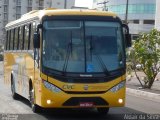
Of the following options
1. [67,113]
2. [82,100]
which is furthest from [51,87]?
[67,113]

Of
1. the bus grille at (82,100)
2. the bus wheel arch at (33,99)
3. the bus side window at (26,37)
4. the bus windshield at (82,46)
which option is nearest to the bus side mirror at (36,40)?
the bus windshield at (82,46)

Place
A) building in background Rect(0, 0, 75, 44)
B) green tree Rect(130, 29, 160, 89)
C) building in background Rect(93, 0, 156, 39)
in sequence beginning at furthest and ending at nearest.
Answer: building in background Rect(0, 0, 75, 44) < building in background Rect(93, 0, 156, 39) < green tree Rect(130, 29, 160, 89)

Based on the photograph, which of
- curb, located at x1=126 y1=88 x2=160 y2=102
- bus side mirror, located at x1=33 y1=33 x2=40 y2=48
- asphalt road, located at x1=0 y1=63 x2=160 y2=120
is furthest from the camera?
curb, located at x1=126 y1=88 x2=160 y2=102

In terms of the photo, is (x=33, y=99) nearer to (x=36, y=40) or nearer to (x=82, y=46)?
(x=36, y=40)

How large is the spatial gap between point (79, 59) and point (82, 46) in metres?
0.37

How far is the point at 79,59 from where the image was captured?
13.1 metres

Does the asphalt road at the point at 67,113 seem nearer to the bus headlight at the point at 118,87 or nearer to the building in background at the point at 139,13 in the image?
the bus headlight at the point at 118,87

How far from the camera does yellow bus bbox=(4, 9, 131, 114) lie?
1288 cm

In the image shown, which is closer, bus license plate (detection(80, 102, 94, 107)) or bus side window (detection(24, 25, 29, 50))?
bus license plate (detection(80, 102, 94, 107))

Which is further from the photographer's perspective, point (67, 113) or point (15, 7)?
point (15, 7)

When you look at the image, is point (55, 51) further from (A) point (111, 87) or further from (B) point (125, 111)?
(B) point (125, 111)

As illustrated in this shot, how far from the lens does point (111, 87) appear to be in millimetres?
13094

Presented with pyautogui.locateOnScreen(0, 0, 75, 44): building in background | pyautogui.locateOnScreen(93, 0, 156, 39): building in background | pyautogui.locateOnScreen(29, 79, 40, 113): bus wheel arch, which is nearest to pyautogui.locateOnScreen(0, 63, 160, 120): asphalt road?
pyautogui.locateOnScreen(29, 79, 40, 113): bus wheel arch

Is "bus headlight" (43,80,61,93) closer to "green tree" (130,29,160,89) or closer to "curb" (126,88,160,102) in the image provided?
"curb" (126,88,160,102)
